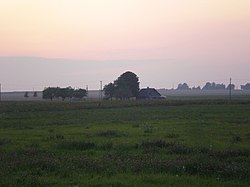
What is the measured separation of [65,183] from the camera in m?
11.5

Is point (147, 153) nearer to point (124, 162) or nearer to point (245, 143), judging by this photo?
point (124, 162)

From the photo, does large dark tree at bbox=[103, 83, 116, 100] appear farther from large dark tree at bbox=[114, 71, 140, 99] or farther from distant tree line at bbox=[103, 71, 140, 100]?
large dark tree at bbox=[114, 71, 140, 99]

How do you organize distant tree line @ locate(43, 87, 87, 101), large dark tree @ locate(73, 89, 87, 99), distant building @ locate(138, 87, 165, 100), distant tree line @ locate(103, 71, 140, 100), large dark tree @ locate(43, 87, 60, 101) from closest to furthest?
distant tree line @ locate(103, 71, 140, 100)
distant building @ locate(138, 87, 165, 100)
distant tree line @ locate(43, 87, 87, 101)
large dark tree @ locate(43, 87, 60, 101)
large dark tree @ locate(73, 89, 87, 99)

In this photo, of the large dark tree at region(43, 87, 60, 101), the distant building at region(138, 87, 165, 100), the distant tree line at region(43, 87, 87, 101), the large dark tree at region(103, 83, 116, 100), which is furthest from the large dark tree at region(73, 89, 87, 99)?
the distant building at region(138, 87, 165, 100)

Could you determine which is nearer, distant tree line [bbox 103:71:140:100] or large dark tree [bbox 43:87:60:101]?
distant tree line [bbox 103:71:140:100]

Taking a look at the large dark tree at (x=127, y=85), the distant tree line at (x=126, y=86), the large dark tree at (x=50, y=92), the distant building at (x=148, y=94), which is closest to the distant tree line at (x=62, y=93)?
the large dark tree at (x=50, y=92)

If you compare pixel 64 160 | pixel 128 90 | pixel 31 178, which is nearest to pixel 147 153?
pixel 64 160

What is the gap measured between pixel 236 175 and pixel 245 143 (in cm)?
938

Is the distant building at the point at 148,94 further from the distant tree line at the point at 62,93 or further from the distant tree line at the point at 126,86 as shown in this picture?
the distant tree line at the point at 62,93

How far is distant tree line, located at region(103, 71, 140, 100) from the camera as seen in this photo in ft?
409

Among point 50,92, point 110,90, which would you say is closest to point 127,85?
point 110,90

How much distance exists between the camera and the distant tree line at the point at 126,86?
12462 centimetres

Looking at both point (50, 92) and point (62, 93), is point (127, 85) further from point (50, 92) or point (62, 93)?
point (50, 92)

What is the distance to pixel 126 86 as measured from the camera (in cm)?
12506
